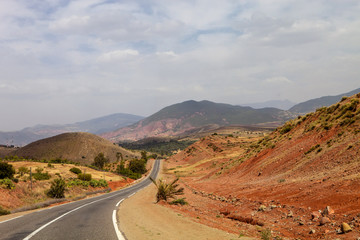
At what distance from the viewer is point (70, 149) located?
149500 mm

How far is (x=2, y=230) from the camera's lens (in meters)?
10.5

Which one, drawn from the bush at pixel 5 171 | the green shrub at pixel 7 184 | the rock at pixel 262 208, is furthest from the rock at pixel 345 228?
the bush at pixel 5 171

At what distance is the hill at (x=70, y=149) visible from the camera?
463ft

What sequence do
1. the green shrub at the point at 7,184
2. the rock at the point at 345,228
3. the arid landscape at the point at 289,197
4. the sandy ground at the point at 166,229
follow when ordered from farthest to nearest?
the green shrub at the point at 7,184 < the arid landscape at the point at 289,197 < the sandy ground at the point at 166,229 < the rock at the point at 345,228

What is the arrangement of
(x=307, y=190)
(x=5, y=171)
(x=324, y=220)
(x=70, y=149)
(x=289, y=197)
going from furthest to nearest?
1. (x=70, y=149)
2. (x=5, y=171)
3. (x=289, y=197)
4. (x=307, y=190)
5. (x=324, y=220)

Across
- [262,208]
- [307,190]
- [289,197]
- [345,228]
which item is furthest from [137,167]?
[345,228]

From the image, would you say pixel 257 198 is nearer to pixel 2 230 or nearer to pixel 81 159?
pixel 2 230

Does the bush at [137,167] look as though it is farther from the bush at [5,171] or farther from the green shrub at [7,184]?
the green shrub at [7,184]

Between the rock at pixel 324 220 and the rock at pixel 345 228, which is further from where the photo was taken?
the rock at pixel 324 220

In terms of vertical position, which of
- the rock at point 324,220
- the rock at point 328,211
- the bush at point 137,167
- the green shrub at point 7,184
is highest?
the green shrub at point 7,184

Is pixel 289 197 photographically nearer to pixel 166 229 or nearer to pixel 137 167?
pixel 166 229

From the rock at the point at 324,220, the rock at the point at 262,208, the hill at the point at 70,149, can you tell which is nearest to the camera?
the rock at the point at 324,220

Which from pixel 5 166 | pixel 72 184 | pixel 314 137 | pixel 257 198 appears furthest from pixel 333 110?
pixel 5 166

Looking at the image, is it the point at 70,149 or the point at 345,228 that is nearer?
the point at 345,228
